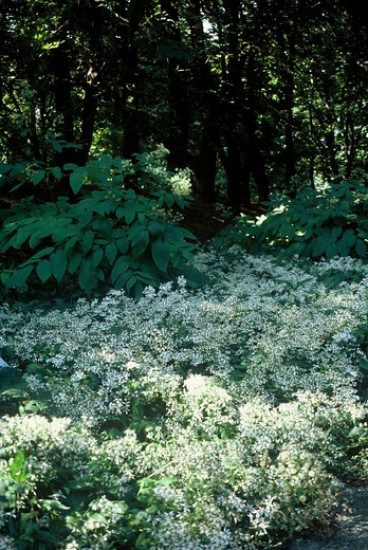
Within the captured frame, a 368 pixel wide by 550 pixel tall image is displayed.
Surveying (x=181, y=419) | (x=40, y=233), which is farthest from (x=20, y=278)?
(x=181, y=419)

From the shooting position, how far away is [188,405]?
4.38 metres

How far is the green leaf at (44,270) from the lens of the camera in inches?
259

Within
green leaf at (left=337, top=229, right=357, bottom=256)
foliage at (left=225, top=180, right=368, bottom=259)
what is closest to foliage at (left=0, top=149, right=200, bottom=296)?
foliage at (left=225, top=180, right=368, bottom=259)

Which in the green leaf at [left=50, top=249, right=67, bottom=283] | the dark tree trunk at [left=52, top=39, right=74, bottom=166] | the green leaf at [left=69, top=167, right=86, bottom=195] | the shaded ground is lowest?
the shaded ground

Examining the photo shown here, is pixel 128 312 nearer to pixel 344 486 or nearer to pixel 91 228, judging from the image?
pixel 91 228

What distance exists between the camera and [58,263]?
6730mm

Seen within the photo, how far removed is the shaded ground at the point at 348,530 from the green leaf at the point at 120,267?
352 cm

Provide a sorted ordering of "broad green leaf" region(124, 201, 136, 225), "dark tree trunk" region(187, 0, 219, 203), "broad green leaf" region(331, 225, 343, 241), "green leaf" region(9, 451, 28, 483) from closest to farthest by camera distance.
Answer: "green leaf" region(9, 451, 28, 483)
"broad green leaf" region(124, 201, 136, 225)
"broad green leaf" region(331, 225, 343, 241)
"dark tree trunk" region(187, 0, 219, 203)

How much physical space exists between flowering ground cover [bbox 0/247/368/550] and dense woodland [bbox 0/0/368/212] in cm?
314

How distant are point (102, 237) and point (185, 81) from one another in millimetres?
8680

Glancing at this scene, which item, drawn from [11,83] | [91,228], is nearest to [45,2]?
[11,83]

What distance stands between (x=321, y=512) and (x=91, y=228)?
14.5 ft

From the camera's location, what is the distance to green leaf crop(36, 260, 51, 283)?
6.57 metres

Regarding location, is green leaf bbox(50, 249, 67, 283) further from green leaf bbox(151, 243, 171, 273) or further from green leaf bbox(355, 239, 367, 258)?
green leaf bbox(355, 239, 367, 258)
